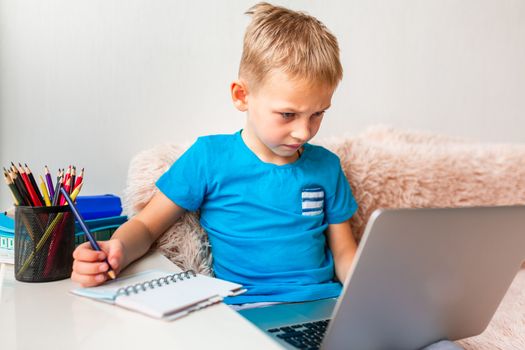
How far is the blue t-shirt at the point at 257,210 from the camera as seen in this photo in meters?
0.97

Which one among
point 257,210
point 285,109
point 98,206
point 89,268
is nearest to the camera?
point 89,268

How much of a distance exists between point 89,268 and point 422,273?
1.39 feet

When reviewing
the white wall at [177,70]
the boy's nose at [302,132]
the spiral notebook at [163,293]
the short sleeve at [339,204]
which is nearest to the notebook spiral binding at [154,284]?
the spiral notebook at [163,293]

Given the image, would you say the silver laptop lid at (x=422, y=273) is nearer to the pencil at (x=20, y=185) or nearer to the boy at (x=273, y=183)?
the boy at (x=273, y=183)

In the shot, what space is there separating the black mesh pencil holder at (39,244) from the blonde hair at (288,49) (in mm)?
428

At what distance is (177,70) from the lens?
132cm

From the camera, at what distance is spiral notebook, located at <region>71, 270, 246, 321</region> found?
567mm

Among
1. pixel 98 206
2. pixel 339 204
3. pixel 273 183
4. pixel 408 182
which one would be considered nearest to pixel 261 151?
pixel 273 183

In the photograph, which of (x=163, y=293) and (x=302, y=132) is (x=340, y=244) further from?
(x=163, y=293)

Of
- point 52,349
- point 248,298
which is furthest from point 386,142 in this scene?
point 52,349

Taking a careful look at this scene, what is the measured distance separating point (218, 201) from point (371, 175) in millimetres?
458

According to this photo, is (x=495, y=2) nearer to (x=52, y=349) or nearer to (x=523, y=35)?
(x=523, y=35)

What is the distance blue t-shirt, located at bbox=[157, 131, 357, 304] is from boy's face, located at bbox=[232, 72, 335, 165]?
0.07 metres

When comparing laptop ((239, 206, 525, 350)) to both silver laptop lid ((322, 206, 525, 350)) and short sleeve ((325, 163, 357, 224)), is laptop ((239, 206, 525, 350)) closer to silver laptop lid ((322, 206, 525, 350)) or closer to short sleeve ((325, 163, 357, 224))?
silver laptop lid ((322, 206, 525, 350))
